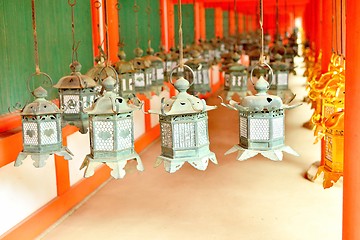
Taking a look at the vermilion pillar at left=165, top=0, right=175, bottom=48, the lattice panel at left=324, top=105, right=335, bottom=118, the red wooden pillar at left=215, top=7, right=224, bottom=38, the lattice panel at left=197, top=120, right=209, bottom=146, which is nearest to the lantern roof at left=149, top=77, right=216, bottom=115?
the lattice panel at left=197, top=120, right=209, bottom=146

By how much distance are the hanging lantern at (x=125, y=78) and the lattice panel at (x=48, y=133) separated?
127 cm

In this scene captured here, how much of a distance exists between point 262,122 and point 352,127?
636 millimetres

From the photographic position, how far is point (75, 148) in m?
6.39

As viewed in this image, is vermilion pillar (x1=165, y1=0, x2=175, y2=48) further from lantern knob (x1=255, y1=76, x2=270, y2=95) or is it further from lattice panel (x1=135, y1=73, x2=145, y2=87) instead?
lantern knob (x1=255, y1=76, x2=270, y2=95)

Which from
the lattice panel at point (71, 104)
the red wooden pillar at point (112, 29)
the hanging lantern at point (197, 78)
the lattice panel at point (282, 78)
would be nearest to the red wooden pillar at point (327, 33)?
the lattice panel at point (282, 78)

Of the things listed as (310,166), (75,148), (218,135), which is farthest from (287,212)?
(218,135)

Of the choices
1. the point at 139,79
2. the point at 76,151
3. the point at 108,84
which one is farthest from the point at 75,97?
the point at 76,151

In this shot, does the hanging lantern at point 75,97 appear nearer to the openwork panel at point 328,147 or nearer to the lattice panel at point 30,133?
the lattice panel at point 30,133

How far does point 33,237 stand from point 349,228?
3049 mm

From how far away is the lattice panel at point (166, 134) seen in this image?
3.22 metres

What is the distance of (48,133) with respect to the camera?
3.60 metres

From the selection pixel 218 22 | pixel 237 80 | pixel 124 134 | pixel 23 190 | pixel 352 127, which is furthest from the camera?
pixel 218 22

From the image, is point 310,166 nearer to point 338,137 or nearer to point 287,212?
point 287,212

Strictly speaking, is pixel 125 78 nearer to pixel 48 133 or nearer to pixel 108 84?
pixel 48 133
